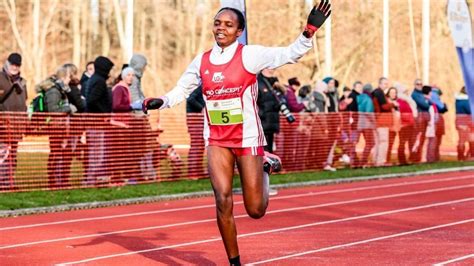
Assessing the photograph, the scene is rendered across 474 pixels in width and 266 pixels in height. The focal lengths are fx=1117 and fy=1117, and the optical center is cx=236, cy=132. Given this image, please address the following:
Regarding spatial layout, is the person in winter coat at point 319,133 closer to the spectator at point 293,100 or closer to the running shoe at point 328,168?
the running shoe at point 328,168

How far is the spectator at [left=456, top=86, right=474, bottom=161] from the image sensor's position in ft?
95.9

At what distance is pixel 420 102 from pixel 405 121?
4.14 ft

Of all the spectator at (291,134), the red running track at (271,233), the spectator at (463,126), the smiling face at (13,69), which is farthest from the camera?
the spectator at (463,126)

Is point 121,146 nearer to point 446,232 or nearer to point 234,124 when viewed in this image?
point 446,232

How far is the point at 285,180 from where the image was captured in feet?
65.4

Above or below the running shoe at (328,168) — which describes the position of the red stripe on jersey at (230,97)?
above

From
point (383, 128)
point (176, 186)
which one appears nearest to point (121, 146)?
point (176, 186)

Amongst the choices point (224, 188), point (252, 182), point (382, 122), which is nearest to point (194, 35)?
point (382, 122)

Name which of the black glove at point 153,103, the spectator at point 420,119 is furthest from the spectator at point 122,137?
the spectator at point 420,119

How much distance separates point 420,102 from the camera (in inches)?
1073

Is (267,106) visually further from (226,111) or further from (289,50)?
(289,50)

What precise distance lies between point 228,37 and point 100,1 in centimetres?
5453

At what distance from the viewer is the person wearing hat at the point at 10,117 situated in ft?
52.6

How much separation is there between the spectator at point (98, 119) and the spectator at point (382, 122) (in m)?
8.98
